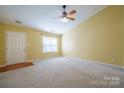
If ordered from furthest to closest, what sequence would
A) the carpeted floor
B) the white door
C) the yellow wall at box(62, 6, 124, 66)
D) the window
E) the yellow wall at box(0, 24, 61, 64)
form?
the window → the white door → the yellow wall at box(0, 24, 61, 64) → the yellow wall at box(62, 6, 124, 66) → the carpeted floor

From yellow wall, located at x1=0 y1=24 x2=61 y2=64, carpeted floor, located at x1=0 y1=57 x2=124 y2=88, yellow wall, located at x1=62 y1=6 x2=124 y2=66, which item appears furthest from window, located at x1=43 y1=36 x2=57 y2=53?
carpeted floor, located at x1=0 y1=57 x2=124 y2=88

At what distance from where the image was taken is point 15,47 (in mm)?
4699

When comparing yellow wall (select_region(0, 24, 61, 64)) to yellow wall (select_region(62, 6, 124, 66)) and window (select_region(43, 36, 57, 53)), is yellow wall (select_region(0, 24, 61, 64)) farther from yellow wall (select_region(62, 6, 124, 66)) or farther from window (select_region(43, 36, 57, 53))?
yellow wall (select_region(62, 6, 124, 66))

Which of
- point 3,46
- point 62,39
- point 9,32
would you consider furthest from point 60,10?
point 62,39

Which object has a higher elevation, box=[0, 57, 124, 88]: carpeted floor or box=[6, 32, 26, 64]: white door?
box=[6, 32, 26, 64]: white door

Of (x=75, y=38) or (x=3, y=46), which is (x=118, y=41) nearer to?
(x=75, y=38)

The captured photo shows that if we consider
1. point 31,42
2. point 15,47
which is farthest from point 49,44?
point 15,47

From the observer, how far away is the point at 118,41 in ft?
13.1

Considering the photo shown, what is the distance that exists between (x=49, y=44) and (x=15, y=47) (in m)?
2.66

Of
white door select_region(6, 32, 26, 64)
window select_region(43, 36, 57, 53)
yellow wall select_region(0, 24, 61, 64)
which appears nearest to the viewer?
yellow wall select_region(0, 24, 61, 64)

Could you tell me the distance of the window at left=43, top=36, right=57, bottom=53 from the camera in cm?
645

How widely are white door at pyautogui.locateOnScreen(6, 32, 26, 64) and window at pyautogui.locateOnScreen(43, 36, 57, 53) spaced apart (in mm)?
1703

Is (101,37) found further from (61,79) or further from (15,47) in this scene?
(15,47)
